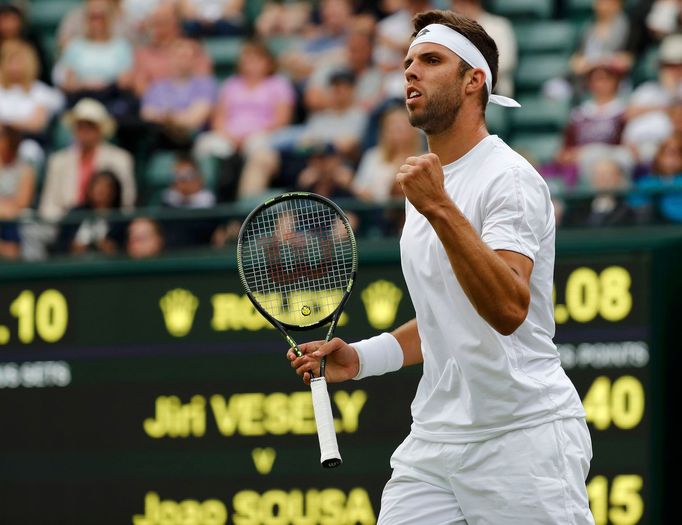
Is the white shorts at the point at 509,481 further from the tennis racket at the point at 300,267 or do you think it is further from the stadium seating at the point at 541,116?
the stadium seating at the point at 541,116

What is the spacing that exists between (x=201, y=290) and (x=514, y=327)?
3.21 meters

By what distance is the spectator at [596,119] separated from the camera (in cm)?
823

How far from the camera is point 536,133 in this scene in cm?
931

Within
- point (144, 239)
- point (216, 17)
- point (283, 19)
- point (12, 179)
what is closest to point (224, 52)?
point (216, 17)

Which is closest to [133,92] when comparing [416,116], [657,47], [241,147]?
[241,147]

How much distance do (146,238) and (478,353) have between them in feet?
12.2

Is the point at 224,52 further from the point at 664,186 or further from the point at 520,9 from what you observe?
the point at 664,186

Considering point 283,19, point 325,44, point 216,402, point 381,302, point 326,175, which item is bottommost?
point 216,402

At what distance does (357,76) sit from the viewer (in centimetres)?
929

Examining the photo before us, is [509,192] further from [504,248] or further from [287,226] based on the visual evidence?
[287,226]

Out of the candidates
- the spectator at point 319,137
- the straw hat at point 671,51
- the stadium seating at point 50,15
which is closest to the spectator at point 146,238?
the spectator at point 319,137

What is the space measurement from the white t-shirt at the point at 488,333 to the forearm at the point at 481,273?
20cm

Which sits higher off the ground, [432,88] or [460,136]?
[432,88]

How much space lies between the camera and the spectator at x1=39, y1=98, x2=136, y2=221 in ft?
28.9
